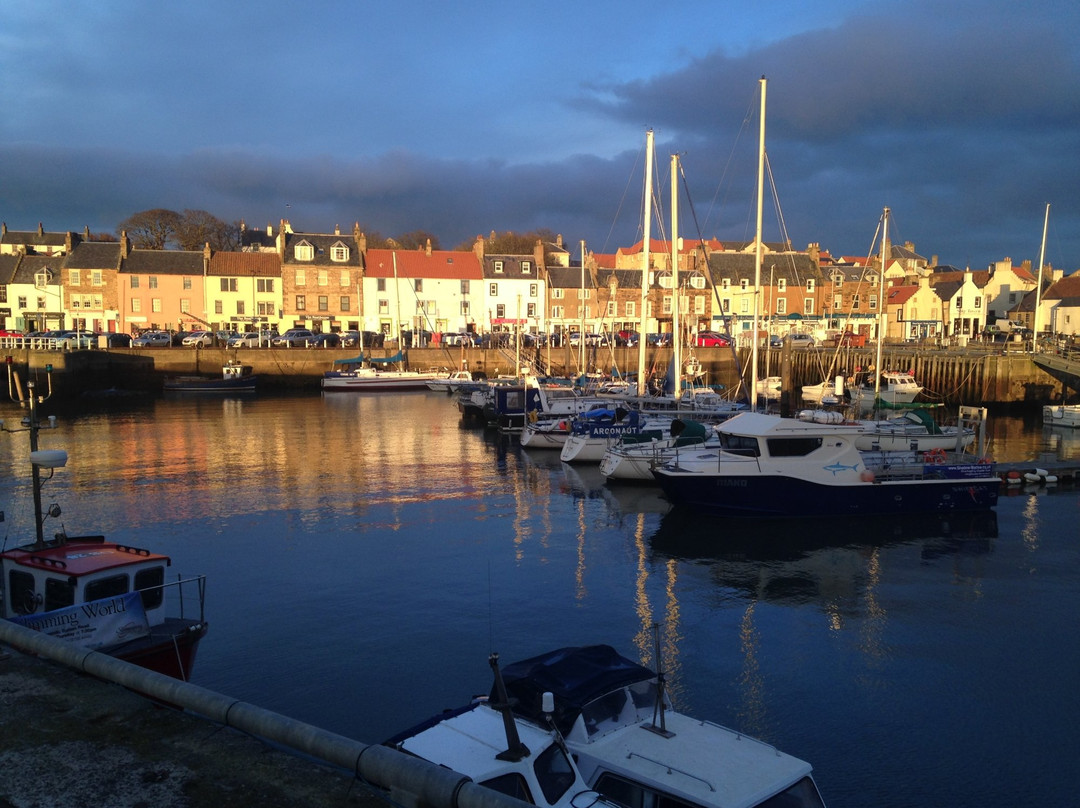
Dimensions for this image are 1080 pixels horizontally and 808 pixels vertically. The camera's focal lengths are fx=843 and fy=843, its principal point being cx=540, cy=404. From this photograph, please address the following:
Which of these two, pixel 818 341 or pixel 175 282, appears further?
pixel 175 282

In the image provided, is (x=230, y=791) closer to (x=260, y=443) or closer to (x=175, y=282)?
(x=260, y=443)

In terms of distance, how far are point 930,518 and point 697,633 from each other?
12.6 meters

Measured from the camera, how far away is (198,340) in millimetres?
75188

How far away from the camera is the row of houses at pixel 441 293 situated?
84.7 metres

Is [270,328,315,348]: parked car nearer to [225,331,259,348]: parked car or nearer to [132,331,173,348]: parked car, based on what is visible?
[225,331,259,348]: parked car

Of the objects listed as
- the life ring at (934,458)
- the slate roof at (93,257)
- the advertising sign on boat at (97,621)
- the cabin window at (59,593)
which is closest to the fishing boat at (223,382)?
the slate roof at (93,257)

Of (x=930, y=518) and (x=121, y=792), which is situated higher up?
(x=121, y=792)

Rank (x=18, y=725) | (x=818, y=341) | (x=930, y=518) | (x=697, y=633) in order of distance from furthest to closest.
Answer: (x=818, y=341) < (x=930, y=518) < (x=697, y=633) < (x=18, y=725)

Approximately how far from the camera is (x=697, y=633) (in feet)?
53.1

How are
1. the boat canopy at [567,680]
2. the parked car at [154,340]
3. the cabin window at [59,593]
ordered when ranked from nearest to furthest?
1. the boat canopy at [567,680]
2. the cabin window at [59,593]
3. the parked car at [154,340]

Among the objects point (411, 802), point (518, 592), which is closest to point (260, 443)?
point (518, 592)

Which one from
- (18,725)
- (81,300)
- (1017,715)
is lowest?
(1017,715)

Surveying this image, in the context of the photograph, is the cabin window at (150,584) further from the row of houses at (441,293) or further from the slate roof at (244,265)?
the slate roof at (244,265)

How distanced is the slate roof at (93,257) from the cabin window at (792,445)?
78.9 m
